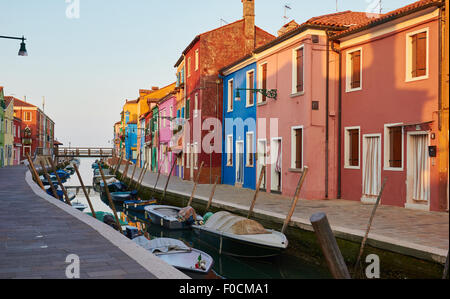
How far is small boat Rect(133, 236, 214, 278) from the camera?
8102 mm

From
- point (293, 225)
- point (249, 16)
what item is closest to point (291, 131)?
point (293, 225)

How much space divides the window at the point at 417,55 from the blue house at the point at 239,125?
786 cm

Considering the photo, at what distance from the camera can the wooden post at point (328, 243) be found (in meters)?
2.62

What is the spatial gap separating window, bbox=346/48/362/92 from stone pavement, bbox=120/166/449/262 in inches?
150

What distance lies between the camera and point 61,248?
19.1ft

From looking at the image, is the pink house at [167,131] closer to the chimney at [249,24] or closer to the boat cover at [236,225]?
the chimney at [249,24]

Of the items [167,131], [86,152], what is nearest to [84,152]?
[86,152]

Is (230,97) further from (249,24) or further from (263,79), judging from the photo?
(249,24)

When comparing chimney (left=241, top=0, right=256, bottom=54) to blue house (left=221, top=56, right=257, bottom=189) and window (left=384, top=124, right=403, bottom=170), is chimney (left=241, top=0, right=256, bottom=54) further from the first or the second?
window (left=384, top=124, right=403, bottom=170)

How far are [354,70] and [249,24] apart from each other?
36.3 ft

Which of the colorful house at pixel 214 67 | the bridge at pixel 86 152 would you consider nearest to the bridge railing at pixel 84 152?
the bridge at pixel 86 152

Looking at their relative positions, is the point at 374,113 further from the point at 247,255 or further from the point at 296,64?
the point at 247,255
